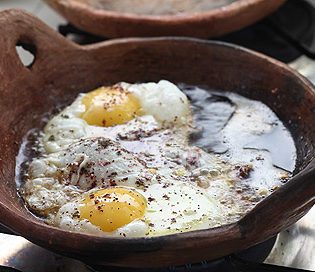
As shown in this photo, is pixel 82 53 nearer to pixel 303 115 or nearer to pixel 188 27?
pixel 188 27

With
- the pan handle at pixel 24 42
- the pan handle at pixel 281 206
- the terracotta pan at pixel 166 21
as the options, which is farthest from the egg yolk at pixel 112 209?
the terracotta pan at pixel 166 21

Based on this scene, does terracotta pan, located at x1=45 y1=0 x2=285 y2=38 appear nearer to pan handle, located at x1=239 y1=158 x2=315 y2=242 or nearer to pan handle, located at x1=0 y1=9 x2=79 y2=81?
pan handle, located at x1=0 y1=9 x2=79 y2=81

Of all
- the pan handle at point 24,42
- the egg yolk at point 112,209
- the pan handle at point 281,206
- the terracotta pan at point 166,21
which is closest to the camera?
the pan handle at point 281,206

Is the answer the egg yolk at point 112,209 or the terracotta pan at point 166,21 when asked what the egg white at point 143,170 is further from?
the terracotta pan at point 166,21

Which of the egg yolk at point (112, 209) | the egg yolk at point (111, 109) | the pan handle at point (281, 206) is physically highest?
the pan handle at point (281, 206)

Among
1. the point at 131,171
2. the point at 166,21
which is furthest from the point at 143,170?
the point at 166,21

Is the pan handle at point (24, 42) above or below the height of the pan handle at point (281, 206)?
below
